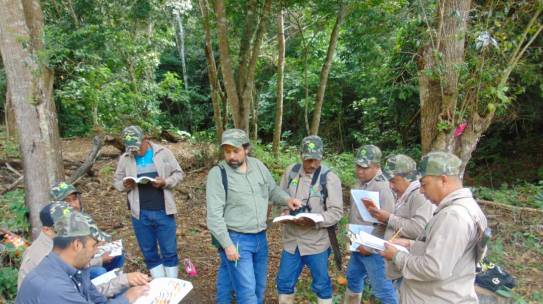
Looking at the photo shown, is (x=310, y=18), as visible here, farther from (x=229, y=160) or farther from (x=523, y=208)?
(x=229, y=160)

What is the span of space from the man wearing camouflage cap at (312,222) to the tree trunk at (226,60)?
3463mm

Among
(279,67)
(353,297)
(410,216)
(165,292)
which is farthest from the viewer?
(279,67)

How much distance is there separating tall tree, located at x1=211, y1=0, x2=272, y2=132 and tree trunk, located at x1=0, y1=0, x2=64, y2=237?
2949 mm

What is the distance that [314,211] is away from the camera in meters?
3.78

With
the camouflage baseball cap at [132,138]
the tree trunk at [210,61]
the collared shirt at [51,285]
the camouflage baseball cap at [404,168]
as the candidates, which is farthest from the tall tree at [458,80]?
the tree trunk at [210,61]

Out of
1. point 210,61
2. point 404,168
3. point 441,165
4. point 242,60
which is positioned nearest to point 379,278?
point 404,168

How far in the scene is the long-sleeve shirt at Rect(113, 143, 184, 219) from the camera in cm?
432

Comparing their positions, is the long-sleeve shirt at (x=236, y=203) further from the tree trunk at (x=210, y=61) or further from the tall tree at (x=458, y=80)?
the tree trunk at (x=210, y=61)

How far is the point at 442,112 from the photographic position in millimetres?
5000

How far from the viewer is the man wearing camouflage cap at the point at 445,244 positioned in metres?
2.35

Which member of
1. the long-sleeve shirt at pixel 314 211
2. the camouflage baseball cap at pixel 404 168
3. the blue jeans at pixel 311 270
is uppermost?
the camouflage baseball cap at pixel 404 168

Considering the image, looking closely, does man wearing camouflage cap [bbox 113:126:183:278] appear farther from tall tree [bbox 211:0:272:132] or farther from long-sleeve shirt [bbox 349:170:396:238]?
tall tree [bbox 211:0:272:132]

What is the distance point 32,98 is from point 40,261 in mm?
1917

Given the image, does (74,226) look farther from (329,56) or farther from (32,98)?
(329,56)
